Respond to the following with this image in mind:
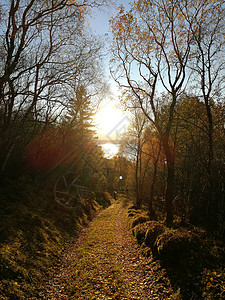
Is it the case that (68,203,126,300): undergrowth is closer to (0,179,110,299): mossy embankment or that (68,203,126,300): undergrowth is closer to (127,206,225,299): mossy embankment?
(0,179,110,299): mossy embankment

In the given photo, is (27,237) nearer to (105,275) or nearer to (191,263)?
(105,275)

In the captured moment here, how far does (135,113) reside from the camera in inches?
771

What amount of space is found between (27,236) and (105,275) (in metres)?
3.19

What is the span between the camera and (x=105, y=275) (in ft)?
17.8

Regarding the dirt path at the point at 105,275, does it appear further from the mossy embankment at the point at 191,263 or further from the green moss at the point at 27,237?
Result: the green moss at the point at 27,237

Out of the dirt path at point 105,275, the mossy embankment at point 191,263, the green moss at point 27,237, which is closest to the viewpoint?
the mossy embankment at point 191,263

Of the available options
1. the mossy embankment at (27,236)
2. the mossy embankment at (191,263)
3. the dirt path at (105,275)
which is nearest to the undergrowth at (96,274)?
the dirt path at (105,275)

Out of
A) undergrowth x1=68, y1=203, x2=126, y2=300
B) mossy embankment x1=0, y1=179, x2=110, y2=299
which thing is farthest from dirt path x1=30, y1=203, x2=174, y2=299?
mossy embankment x1=0, y1=179, x2=110, y2=299

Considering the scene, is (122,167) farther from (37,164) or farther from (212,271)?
(212,271)

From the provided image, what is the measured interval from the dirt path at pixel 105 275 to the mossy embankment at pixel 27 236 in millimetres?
495

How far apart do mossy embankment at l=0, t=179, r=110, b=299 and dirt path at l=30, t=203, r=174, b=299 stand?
0.50 m

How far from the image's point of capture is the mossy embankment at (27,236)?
4348mm

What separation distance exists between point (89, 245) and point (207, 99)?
429 inches

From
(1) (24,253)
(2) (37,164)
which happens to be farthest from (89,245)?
(2) (37,164)
